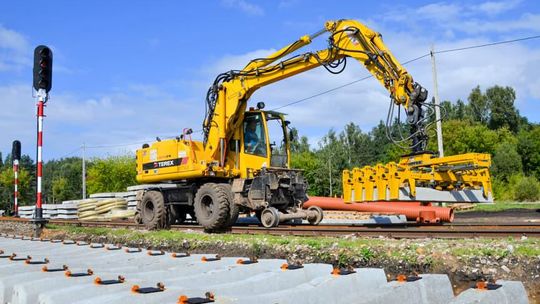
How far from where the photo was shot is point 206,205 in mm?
13281

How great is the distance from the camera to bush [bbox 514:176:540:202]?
36.8 metres

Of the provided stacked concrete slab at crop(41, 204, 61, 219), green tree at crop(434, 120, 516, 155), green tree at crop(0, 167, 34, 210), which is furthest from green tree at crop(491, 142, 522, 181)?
green tree at crop(0, 167, 34, 210)

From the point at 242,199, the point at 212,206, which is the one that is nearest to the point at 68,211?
the point at 212,206

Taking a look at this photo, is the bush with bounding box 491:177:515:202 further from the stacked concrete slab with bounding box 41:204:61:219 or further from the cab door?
the stacked concrete slab with bounding box 41:204:61:219

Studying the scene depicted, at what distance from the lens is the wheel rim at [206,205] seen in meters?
13.1

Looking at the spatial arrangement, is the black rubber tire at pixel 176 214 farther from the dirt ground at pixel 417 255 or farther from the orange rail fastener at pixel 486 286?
the orange rail fastener at pixel 486 286

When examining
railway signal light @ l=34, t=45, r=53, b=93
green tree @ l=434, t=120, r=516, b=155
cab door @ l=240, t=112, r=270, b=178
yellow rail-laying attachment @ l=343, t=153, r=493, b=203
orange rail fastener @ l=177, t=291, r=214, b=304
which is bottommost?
orange rail fastener @ l=177, t=291, r=214, b=304

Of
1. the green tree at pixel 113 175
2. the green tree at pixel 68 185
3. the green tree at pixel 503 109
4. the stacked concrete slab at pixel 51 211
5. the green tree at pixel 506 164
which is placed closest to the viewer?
the stacked concrete slab at pixel 51 211

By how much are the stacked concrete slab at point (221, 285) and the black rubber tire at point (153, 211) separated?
329 inches

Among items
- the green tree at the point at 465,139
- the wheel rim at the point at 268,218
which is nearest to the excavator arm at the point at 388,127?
the wheel rim at the point at 268,218

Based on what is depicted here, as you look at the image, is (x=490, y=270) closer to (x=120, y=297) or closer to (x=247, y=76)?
(x=120, y=297)

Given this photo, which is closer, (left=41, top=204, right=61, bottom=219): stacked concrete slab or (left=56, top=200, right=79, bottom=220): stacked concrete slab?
(left=56, top=200, right=79, bottom=220): stacked concrete slab

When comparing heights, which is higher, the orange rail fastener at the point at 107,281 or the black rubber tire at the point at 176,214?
the black rubber tire at the point at 176,214

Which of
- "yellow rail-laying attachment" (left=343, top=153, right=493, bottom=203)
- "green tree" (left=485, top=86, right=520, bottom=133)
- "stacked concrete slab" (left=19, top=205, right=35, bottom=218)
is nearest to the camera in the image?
"yellow rail-laying attachment" (left=343, top=153, right=493, bottom=203)
